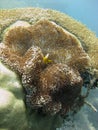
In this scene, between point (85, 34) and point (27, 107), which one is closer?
point (27, 107)

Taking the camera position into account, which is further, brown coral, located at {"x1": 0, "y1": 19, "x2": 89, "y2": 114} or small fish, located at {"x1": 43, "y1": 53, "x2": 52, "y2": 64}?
small fish, located at {"x1": 43, "y1": 53, "x2": 52, "y2": 64}

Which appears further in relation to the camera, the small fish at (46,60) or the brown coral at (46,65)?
the small fish at (46,60)

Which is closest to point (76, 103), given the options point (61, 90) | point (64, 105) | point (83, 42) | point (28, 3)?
point (64, 105)

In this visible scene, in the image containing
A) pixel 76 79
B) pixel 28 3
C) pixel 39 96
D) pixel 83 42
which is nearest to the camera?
pixel 39 96

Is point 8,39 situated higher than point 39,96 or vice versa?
point 8,39

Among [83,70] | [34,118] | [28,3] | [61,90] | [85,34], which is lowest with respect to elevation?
[34,118]

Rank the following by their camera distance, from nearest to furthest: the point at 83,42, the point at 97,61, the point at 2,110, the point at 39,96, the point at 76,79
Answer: the point at 2,110 → the point at 39,96 → the point at 76,79 → the point at 97,61 → the point at 83,42

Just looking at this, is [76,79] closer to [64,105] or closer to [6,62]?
[64,105]
